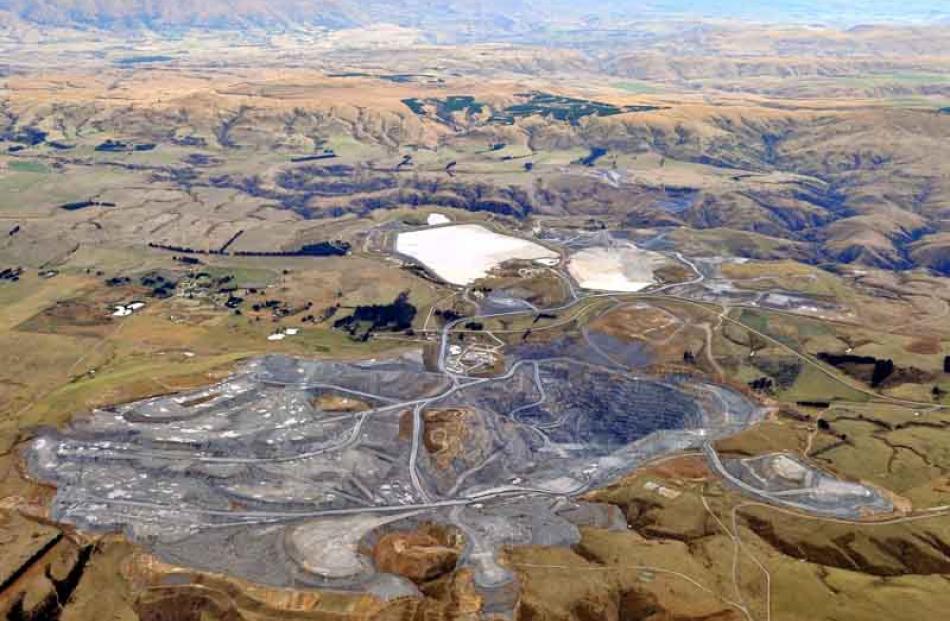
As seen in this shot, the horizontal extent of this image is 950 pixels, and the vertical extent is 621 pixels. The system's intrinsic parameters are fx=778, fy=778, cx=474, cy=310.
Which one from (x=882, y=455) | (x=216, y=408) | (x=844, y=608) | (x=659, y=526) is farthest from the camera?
(x=216, y=408)

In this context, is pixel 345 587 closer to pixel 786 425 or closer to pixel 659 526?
pixel 659 526

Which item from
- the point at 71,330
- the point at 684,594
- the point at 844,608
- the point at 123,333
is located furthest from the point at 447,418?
the point at 71,330

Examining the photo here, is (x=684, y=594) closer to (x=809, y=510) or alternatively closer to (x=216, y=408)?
(x=809, y=510)

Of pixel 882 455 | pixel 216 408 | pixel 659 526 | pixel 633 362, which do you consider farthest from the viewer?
pixel 633 362

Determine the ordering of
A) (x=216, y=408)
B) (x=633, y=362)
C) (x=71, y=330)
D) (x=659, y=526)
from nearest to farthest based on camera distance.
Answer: (x=659, y=526) → (x=216, y=408) → (x=633, y=362) → (x=71, y=330)

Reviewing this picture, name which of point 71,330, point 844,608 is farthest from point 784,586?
point 71,330

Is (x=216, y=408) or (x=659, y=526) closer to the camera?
(x=659, y=526)

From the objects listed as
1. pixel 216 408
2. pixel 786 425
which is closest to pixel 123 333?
pixel 216 408

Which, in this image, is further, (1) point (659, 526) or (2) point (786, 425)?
(2) point (786, 425)

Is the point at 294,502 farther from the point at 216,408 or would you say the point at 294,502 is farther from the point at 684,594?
the point at 684,594
